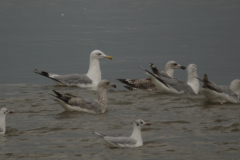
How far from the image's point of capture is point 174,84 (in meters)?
14.6

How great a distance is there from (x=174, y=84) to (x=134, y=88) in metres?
1.70

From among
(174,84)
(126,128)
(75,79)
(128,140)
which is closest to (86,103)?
(126,128)

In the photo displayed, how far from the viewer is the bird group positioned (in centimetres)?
856

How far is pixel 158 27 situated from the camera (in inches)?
1641

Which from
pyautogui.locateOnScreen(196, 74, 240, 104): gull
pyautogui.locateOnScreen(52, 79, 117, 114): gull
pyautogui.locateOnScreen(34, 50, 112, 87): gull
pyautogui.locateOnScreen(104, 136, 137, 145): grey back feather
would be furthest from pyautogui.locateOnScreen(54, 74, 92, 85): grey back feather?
pyautogui.locateOnScreen(104, 136, 137, 145): grey back feather

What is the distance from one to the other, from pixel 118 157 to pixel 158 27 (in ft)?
114

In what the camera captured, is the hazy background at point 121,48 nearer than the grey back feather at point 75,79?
No

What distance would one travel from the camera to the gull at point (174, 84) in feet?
47.7

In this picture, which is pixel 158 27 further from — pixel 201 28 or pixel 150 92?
pixel 150 92

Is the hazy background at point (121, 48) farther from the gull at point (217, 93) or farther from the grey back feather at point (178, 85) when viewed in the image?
the gull at point (217, 93)


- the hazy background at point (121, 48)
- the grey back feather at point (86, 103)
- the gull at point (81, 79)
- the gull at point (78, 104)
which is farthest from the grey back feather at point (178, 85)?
the hazy background at point (121, 48)

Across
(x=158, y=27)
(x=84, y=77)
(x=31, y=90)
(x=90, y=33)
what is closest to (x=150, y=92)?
(x=84, y=77)

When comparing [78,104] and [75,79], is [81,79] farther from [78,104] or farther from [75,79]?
[78,104]

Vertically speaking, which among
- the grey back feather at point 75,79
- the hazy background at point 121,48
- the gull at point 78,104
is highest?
the hazy background at point 121,48
